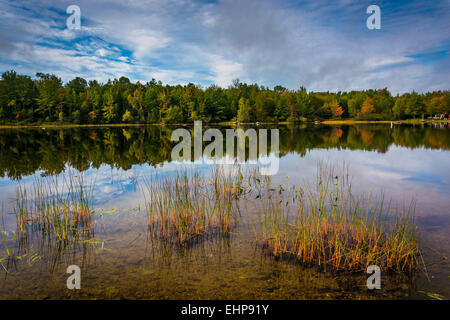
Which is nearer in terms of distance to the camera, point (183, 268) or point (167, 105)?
point (183, 268)

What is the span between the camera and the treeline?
3113 inches

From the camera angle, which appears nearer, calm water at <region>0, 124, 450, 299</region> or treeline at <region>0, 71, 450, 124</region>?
calm water at <region>0, 124, 450, 299</region>

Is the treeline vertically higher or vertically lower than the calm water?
higher

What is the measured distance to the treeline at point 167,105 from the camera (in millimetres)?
79062

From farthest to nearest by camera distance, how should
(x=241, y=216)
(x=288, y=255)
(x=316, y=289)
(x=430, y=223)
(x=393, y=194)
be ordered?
(x=393, y=194), (x=241, y=216), (x=430, y=223), (x=288, y=255), (x=316, y=289)

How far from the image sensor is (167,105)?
9738 cm

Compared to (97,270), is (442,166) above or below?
above

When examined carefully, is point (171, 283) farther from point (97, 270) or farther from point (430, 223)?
point (430, 223)

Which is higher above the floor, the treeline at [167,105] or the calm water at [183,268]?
the treeline at [167,105]

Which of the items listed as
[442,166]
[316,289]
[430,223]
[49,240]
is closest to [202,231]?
[316,289]

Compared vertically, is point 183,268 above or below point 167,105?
below

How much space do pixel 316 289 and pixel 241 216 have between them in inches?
134

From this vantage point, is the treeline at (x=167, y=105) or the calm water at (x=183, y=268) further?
the treeline at (x=167, y=105)

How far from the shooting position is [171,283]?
15.0 feet
